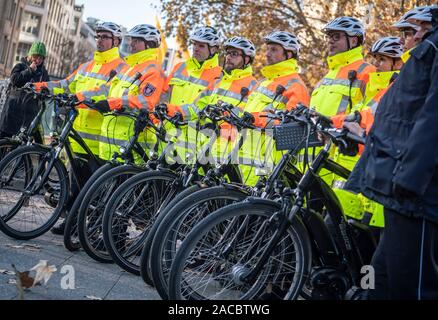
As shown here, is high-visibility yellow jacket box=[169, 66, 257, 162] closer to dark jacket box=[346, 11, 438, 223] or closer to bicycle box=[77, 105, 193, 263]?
bicycle box=[77, 105, 193, 263]

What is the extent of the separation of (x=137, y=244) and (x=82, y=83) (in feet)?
8.30

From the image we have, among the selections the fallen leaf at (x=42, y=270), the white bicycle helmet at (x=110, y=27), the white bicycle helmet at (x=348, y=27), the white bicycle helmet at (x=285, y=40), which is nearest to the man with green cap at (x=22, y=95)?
the white bicycle helmet at (x=110, y=27)

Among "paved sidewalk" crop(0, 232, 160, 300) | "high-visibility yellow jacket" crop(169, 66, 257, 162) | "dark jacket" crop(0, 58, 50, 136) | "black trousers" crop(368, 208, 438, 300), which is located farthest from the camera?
"dark jacket" crop(0, 58, 50, 136)

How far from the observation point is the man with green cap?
10.3 metres

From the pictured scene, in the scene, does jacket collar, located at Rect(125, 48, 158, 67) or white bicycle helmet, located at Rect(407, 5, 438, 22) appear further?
jacket collar, located at Rect(125, 48, 158, 67)

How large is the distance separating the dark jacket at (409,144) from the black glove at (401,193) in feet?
0.06

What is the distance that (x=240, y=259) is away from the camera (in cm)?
446

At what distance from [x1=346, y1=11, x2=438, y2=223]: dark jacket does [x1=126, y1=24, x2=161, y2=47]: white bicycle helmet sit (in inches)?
167

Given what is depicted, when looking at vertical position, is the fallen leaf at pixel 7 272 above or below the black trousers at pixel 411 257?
below

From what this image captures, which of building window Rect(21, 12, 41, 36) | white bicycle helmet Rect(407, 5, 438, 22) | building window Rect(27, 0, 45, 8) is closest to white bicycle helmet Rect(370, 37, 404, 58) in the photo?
white bicycle helmet Rect(407, 5, 438, 22)

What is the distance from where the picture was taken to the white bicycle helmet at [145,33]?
7625mm

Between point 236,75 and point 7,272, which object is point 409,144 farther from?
point 236,75

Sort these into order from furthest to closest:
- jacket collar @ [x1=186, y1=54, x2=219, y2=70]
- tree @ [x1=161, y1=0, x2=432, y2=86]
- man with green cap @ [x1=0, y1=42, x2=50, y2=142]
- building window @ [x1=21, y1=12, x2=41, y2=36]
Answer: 1. building window @ [x1=21, y1=12, x2=41, y2=36]
2. tree @ [x1=161, y1=0, x2=432, y2=86]
3. man with green cap @ [x1=0, y1=42, x2=50, y2=142]
4. jacket collar @ [x1=186, y1=54, x2=219, y2=70]

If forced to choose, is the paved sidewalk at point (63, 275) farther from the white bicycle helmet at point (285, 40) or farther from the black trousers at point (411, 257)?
the white bicycle helmet at point (285, 40)
